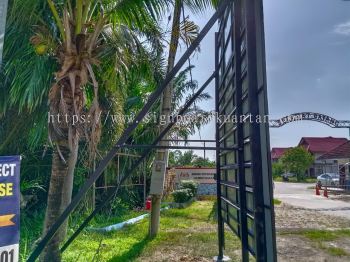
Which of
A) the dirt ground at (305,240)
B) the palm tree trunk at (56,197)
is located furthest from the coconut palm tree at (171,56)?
the palm tree trunk at (56,197)

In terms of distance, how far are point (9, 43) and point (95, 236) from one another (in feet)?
14.3

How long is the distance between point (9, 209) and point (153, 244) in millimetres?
4492

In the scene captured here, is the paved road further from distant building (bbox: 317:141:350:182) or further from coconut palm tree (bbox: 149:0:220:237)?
distant building (bbox: 317:141:350:182)

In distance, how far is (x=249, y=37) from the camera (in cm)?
286

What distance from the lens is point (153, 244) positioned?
6.64 meters

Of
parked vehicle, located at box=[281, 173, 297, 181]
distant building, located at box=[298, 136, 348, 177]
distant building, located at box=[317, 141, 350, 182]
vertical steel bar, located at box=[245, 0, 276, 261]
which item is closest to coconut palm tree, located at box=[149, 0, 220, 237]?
vertical steel bar, located at box=[245, 0, 276, 261]

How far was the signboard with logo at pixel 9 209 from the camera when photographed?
2.54 metres

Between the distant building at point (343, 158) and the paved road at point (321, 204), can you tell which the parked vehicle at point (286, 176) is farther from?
the paved road at point (321, 204)

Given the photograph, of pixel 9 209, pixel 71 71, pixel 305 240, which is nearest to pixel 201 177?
pixel 305 240

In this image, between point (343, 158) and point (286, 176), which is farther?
point (286, 176)

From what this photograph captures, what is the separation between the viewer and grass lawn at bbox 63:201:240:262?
18.6 ft

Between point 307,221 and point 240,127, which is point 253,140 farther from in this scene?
point 307,221

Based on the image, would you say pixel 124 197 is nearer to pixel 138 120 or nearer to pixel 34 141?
→ pixel 34 141

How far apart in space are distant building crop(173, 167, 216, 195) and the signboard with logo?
537 inches
